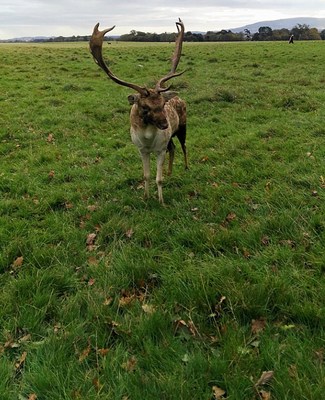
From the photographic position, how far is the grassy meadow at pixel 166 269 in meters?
3.31

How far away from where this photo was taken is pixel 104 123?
42.5ft

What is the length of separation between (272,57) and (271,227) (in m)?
28.1

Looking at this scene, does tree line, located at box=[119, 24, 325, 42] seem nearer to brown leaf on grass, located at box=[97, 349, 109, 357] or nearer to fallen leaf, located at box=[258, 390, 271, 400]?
brown leaf on grass, located at box=[97, 349, 109, 357]

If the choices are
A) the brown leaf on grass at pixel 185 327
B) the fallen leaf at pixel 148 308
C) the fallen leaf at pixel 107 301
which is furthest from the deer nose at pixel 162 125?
the brown leaf on grass at pixel 185 327

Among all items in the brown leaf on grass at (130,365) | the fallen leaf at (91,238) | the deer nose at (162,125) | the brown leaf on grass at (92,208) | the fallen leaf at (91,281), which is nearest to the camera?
the brown leaf on grass at (130,365)

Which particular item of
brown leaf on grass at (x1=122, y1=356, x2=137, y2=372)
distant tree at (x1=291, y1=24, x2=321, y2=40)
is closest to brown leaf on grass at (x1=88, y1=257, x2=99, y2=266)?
brown leaf on grass at (x1=122, y1=356, x2=137, y2=372)

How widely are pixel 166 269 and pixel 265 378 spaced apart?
76.2 inches

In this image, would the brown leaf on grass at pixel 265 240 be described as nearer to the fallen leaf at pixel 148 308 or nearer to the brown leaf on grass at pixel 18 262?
the fallen leaf at pixel 148 308

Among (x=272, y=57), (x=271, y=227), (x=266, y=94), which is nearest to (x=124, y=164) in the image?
(x=271, y=227)

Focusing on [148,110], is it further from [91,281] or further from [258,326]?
[258,326]

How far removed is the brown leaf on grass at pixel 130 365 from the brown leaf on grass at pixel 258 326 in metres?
1.13

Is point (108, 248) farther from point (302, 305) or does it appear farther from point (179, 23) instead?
point (179, 23)

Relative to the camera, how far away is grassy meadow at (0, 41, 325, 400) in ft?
10.9

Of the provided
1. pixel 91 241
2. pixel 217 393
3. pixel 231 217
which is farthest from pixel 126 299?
pixel 231 217
